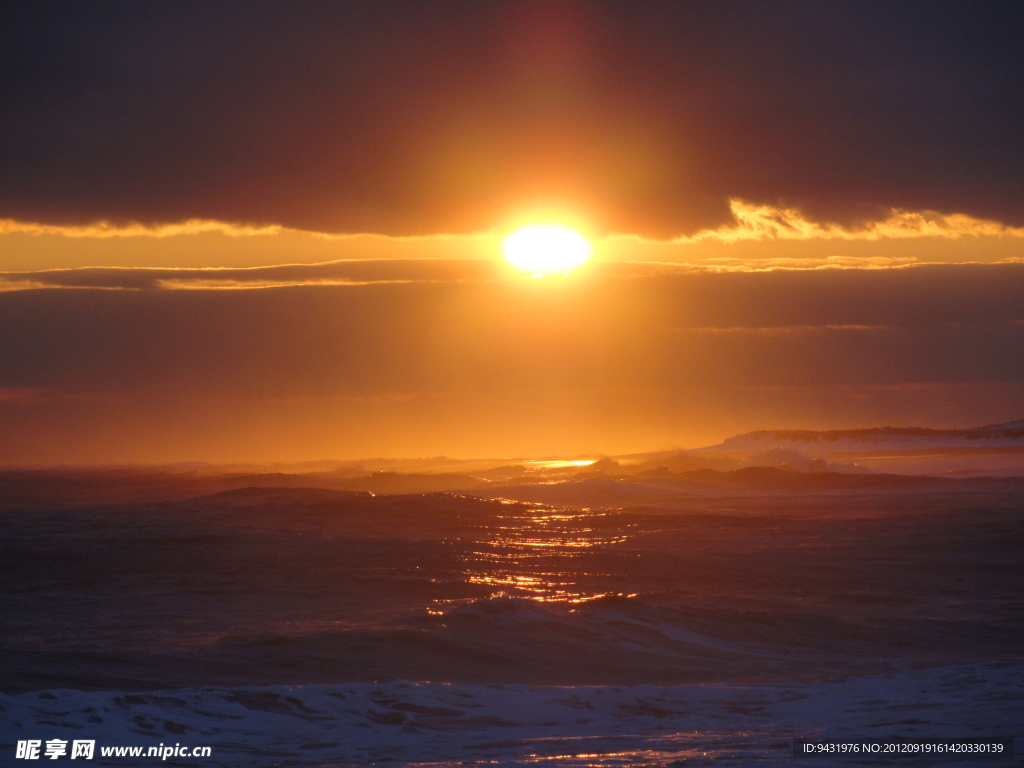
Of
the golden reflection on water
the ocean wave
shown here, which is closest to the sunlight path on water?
the golden reflection on water

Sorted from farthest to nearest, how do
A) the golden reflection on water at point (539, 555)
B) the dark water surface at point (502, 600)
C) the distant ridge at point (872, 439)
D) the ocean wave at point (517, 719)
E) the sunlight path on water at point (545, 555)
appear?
the distant ridge at point (872, 439) < the sunlight path on water at point (545, 555) < the golden reflection on water at point (539, 555) < the dark water surface at point (502, 600) < the ocean wave at point (517, 719)

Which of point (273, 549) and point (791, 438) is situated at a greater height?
point (791, 438)

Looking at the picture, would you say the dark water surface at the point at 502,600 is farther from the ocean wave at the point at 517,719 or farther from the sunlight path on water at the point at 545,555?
the ocean wave at the point at 517,719

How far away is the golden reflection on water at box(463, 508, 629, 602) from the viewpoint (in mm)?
20766

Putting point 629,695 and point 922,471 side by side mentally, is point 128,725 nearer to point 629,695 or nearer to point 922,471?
point 629,695

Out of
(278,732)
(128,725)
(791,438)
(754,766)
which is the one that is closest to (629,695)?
(754,766)

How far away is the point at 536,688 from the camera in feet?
43.3

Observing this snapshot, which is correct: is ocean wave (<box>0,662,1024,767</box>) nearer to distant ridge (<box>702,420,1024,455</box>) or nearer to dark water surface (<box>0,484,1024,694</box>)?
dark water surface (<box>0,484,1024,694</box>)

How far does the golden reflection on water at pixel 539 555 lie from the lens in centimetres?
2077

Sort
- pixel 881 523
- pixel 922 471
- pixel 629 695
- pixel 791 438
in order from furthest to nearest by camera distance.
Answer: 1. pixel 791 438
2. pixel 922 471
3. pixel 881 523
4. pixel 629 695

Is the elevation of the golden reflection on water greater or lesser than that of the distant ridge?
lesser

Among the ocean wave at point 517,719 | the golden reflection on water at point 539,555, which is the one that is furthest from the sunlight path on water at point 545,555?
the ocean wave at point 517,719

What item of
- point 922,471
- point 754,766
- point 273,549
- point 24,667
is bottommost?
point 754,766

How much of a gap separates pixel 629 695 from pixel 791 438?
116735 millimetres
